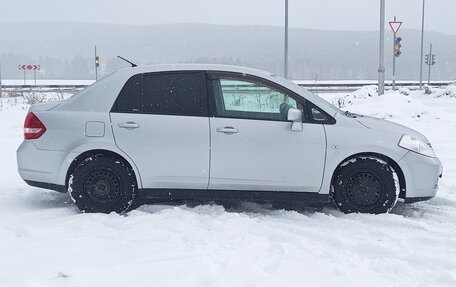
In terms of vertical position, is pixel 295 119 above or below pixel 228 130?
above

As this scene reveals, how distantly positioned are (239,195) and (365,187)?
4.43 ft

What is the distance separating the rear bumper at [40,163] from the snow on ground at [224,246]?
381 mm

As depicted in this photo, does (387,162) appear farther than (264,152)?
Yes

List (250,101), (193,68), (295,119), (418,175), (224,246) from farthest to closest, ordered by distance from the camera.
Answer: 1. (193,68)
2. (250,101)
3. (418,175)
4. (295,119)
5. (224,246)

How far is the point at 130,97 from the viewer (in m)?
5.51

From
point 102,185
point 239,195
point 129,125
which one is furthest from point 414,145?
point 102,185

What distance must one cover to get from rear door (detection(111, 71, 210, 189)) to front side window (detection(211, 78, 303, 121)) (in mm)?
187

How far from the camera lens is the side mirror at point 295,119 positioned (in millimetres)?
5223

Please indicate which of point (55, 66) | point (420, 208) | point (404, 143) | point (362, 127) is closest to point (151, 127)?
point (362, 127)

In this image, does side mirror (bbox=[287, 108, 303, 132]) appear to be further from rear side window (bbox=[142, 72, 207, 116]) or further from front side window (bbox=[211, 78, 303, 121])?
rear side window (bbox=[142, 72, 207, 116])

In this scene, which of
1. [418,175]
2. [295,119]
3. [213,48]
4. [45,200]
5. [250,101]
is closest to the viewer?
[295,119]

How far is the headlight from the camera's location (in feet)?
17.6

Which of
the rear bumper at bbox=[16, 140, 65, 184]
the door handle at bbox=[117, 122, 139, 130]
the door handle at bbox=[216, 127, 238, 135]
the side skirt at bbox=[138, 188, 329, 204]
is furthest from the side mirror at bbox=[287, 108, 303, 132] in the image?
the rear bumper at bbox=[16, 140, 65, 184]

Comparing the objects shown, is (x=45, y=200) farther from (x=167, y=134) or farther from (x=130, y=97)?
(x=167, y=134)
